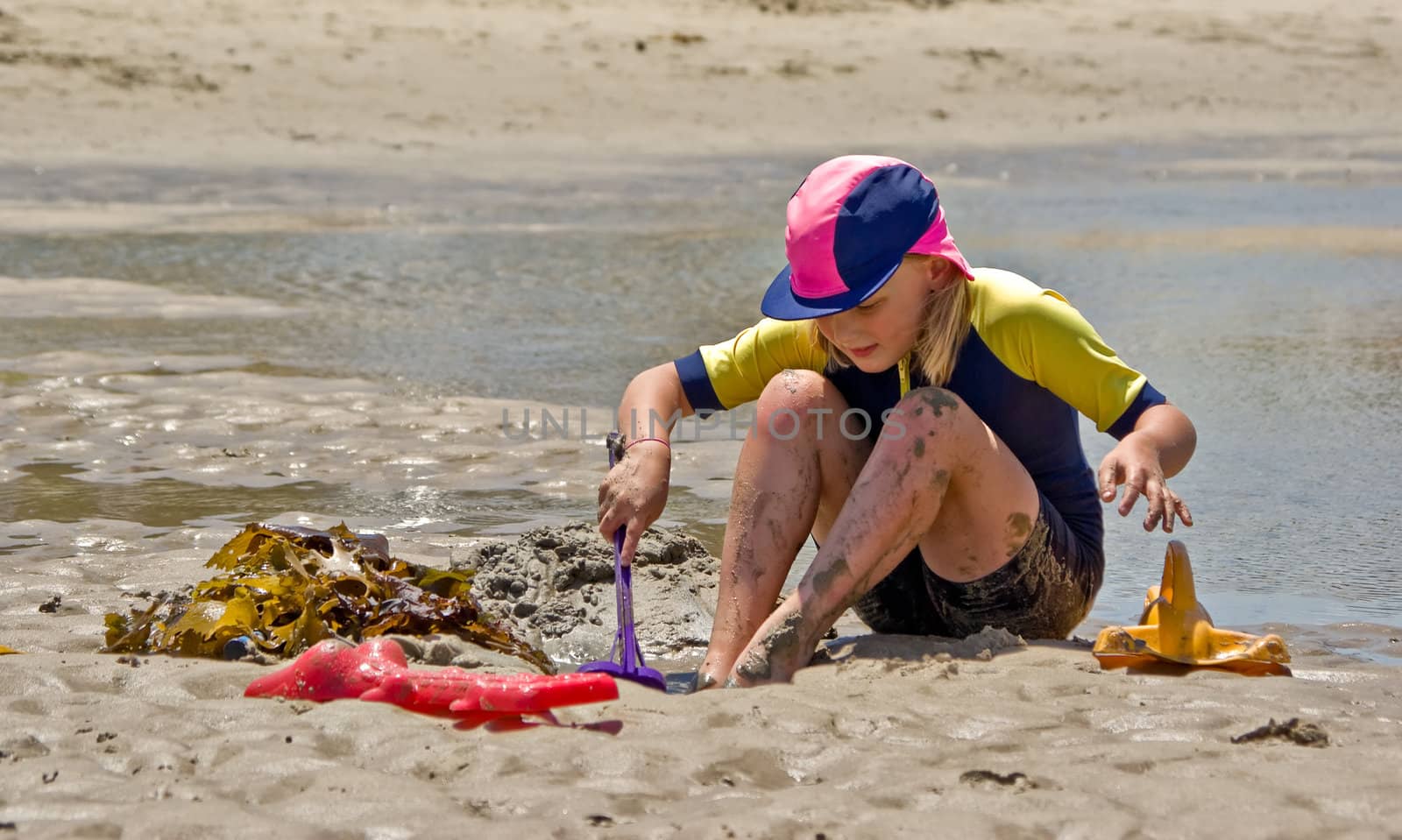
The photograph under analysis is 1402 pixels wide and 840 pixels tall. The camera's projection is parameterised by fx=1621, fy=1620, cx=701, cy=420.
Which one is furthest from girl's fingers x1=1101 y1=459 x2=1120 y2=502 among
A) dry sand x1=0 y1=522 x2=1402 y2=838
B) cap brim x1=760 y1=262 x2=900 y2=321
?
cap brim x1=760 y1=262 x2=900 y2=321

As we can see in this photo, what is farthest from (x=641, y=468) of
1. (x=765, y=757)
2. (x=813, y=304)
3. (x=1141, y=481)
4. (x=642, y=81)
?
(x=642, y=81)

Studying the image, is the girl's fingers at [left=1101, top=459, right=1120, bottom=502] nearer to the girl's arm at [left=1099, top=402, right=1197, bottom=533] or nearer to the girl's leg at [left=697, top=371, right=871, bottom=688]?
the girl's arm at [left=1099, top=402, right=1197, bottom=533]

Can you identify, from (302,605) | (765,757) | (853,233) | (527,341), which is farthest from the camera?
(527,341)

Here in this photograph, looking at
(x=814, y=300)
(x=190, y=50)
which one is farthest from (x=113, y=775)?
(x=190, y=50)

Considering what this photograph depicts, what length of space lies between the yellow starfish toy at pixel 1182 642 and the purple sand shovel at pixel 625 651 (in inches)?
30.7

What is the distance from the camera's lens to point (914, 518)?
275 cm

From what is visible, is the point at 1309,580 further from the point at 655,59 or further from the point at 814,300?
the point at 655,59

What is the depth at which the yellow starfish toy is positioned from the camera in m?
2.75

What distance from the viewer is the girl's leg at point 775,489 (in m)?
2.88

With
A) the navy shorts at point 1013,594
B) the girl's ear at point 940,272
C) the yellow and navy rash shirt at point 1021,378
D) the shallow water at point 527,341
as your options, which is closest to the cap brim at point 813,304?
the girl's ear at point 940,272

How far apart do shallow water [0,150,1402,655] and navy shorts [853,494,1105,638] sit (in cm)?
44

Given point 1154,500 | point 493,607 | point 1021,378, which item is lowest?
point 493,607

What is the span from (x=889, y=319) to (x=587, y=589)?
1.07 metres

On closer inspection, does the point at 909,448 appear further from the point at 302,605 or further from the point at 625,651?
the point at 302,605
